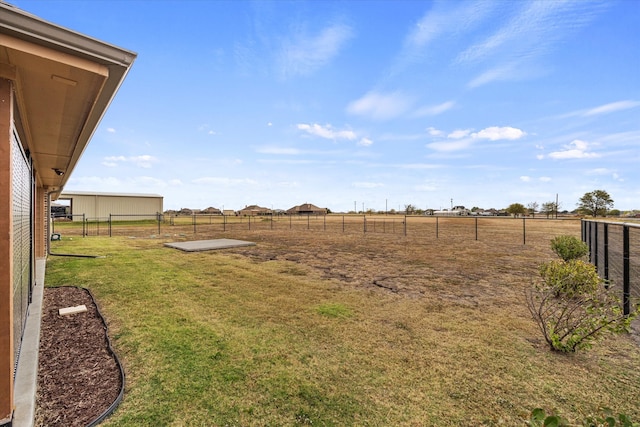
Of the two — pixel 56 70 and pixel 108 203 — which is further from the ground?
pixel 108 203

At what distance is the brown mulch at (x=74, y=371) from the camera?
2.38 metres

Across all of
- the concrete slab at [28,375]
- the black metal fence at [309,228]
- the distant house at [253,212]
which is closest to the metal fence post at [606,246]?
the concrete slab at [28,375]

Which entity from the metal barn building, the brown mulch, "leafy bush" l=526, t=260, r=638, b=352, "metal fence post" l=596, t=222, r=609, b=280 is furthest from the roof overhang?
the metal barn building

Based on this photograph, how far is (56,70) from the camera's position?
6.64 feet

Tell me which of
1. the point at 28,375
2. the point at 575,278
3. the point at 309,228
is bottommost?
the point at 28,375

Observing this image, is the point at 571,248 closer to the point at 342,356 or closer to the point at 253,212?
the point at 342,356

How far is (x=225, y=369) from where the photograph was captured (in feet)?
9.88

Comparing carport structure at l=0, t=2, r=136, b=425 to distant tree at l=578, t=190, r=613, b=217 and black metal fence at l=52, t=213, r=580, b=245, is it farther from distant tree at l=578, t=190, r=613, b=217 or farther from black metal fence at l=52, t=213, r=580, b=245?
distant tree at l=578, t=190, r=613, b=217

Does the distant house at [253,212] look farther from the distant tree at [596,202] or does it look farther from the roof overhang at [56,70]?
the distant tree at [596,202]

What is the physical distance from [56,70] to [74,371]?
2.95 meters

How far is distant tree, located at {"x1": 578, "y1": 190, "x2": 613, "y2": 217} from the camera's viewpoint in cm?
5728

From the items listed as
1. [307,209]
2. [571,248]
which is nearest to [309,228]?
[571,248]

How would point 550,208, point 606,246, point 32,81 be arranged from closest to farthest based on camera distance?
point 32,81, point 606,246, point 550,208

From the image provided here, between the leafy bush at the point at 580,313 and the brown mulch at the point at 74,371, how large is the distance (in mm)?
4693
